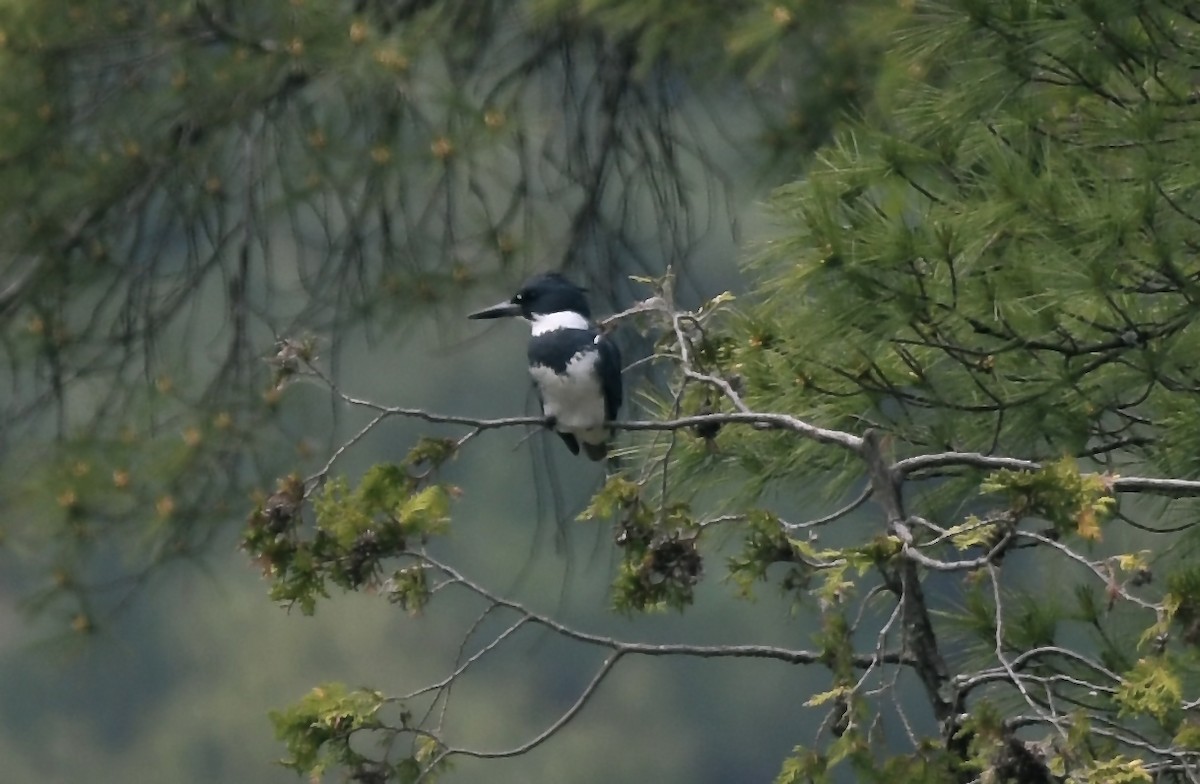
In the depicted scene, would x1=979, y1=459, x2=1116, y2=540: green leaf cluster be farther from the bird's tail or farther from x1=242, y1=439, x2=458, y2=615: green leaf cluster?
the bird's tail

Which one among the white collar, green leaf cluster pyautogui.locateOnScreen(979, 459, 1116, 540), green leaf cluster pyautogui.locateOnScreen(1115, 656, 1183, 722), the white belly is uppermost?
green leaf cluster pyautogui.locateOnScreen(979, 459, 1116, 540)

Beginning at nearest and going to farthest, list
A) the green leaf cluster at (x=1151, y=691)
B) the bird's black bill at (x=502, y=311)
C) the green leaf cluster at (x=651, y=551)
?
the green leaf cluster at (x=1151, y=691)
the green leaf cluster at (x=651, y=551)
the bird's black bill at (x=502, y=311)

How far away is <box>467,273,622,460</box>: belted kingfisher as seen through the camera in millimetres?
2363

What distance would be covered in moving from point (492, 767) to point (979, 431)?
498 cm

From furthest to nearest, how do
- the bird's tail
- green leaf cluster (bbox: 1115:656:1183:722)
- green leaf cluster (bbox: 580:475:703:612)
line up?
the bird's tail → green leaf cluster (bbox: 580:475:703:612) → green leaf cluster (bbox: 1115:656:1183:722)

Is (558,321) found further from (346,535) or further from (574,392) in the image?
(346,535)

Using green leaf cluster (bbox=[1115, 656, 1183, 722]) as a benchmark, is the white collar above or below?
below

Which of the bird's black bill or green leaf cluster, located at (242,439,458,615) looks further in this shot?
the bird's black bill

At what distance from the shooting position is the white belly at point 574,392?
2.37 metres

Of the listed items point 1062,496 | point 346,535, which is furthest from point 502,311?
point 1062,496

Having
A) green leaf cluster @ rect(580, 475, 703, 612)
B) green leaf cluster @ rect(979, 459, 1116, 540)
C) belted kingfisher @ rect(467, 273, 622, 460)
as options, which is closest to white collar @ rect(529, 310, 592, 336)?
belted kingfisher @ rect(467, 273, 622, 460)

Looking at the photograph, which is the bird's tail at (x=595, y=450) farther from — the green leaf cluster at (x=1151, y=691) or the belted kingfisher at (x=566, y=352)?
the green leaf cluster at (x=1151, y=691)

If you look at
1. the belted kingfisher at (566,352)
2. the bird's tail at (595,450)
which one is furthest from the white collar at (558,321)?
the bird's tail at (595,450)

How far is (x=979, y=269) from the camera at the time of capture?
153 cm
